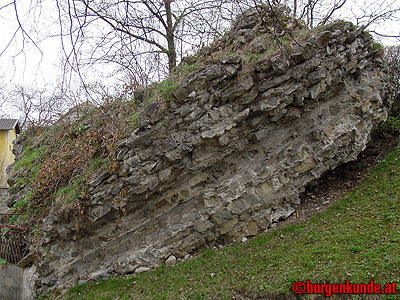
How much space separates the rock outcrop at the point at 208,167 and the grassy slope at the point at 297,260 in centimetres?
42

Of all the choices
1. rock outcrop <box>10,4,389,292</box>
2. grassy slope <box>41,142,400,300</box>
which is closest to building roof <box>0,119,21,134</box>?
rock outcrop <box>10,4,389,292</box>

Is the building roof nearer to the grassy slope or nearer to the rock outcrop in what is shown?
the rock outcrop

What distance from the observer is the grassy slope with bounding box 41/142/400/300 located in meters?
4.48

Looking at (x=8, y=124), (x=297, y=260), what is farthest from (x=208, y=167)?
(x=8, y=124)

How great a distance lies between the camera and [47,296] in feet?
20.1

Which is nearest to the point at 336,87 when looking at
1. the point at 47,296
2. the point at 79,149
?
the point at 79,149

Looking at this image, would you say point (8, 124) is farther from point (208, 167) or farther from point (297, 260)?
point (297, 260)

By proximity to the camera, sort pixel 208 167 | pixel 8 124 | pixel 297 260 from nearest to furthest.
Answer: pixel 297 260 < pixel 208 167 < pixel 8 124

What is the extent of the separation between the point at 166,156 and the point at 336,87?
4623 mm

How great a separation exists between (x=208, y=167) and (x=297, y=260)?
2699mm

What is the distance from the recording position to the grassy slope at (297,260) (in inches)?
176

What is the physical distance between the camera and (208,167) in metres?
6.49

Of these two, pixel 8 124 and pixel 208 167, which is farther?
pixel 8 124

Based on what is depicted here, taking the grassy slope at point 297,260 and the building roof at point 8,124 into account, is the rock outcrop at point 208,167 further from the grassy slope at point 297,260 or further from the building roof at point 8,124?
the building roof at point 8,124
